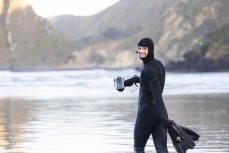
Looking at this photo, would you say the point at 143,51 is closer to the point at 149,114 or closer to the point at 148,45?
the point at 148,45

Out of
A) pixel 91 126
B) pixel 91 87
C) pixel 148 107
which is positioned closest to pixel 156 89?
pixel 148 107

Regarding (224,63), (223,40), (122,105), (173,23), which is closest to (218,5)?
(173,23)

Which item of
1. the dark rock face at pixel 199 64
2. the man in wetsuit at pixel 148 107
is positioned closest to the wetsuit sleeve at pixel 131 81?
the man in wetsuit at pixel 148 107

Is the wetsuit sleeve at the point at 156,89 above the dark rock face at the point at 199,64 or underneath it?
above

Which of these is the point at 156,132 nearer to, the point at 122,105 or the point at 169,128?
the point at 169,128

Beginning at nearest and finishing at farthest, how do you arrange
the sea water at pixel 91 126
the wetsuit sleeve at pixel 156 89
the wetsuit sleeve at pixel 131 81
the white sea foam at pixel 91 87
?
the wetsuit sleeve at pixel 156 89
the wetsuit sleeve at pixel 131 81
the sea water at pixel 91 126
the white sea foam at pixel 91 87

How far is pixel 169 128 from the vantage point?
8172 millimetres

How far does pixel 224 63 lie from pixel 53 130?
76.6 metres

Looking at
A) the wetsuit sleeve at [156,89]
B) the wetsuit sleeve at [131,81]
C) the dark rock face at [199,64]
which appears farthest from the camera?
the dark rock face at [199,64]

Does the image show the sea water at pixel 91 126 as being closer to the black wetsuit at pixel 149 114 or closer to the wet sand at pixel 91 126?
the wet sand at pixel 91 126

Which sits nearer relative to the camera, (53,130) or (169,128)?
(169,128)

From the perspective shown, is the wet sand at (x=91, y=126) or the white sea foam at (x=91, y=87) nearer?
the wet sand at (x=91, y=126)

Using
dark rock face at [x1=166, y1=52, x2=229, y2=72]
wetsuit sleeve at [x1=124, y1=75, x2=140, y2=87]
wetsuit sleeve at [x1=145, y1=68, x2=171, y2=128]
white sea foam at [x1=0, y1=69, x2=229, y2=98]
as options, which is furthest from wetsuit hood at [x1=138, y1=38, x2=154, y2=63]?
dark rock face at [x1=166, y1=52, x2=229, y2=72]

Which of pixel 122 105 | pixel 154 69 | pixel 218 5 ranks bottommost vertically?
pixel 122 105
